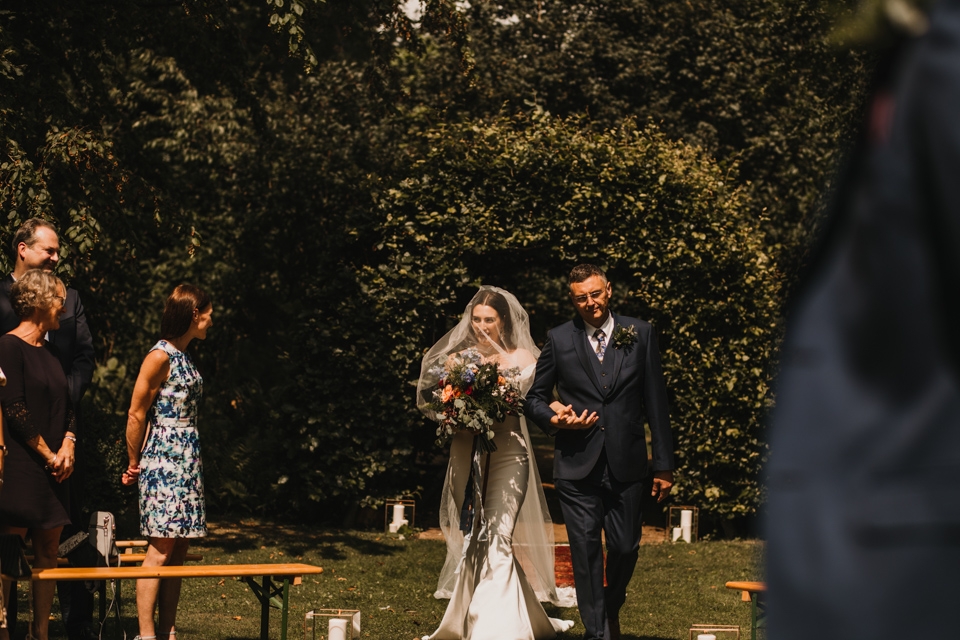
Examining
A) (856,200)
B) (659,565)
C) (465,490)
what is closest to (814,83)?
(659,565)

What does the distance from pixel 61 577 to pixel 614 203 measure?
7.15 metres

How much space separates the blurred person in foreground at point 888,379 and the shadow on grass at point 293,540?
9.01 meters

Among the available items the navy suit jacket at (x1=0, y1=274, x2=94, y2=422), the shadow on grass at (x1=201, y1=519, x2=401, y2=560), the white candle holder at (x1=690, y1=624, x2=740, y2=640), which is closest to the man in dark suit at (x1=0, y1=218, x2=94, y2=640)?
the navy suit jacket at (x1=0, y1=274, x2=94, y2=422)

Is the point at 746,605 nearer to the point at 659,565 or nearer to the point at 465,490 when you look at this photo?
the point at 659,565

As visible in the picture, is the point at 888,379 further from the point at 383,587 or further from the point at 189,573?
the point at 383,587

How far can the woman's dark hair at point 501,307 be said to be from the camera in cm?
705

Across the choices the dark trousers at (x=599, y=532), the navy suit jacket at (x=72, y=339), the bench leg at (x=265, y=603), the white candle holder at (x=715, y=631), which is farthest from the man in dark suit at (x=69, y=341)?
the white candle holder at (x=715, y=631)

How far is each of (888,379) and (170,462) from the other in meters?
5.28

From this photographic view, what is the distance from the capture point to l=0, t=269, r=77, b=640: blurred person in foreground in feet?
17.5

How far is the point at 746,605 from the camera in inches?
317

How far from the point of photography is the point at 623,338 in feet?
20.8

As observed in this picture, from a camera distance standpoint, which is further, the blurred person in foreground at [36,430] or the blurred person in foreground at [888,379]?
the blurred person in foreground at [36,430]

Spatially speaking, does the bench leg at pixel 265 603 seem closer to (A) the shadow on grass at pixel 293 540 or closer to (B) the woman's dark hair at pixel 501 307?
(B) the woman's dark hair at pixel 501 307

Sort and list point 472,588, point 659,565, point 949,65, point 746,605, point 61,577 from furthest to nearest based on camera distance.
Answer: point 659,565
point 746,605
point 472,588
point 61,577
point 949,65
